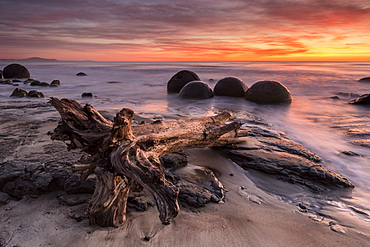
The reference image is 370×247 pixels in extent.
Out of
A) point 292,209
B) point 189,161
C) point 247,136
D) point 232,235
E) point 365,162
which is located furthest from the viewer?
point 247,136

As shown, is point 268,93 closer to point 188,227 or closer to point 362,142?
point 362,142


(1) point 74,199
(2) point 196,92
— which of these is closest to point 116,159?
(1) point 74,199

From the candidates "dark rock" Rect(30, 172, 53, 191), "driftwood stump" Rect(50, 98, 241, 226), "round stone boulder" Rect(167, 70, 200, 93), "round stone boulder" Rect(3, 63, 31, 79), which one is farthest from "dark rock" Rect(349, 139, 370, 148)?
"round stone boulder" Rect(3, 63, 31, 79)

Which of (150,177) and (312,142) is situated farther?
(312,142)

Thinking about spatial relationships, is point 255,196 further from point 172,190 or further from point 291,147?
point 291,147

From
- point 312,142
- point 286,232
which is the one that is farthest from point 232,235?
point 312,142

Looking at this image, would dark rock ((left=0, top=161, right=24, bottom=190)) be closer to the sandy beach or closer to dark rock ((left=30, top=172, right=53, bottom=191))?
dark rock ((left=30, top=172, right=53, bottom=191))

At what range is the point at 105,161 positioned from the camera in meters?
2.47

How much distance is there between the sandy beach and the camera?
221 cm

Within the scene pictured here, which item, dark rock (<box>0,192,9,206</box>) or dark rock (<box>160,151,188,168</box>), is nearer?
dark rock (<box>0,192,9,206</box>)

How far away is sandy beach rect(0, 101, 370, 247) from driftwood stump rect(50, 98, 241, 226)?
194 mm

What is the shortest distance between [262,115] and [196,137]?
5132 millimetres

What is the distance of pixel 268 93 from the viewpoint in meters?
10.1

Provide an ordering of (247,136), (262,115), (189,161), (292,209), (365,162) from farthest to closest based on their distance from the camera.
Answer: (262,115), (247,136), (365,162), (189,161), (292,209)
